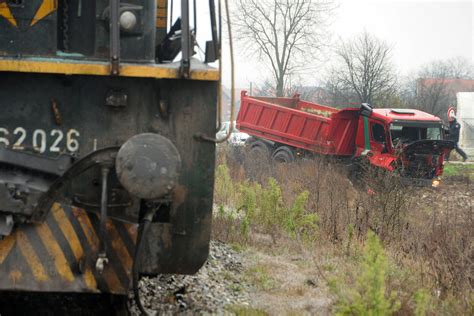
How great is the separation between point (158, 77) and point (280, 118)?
17029 millimetres

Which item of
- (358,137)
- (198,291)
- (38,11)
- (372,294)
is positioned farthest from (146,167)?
(358,137)

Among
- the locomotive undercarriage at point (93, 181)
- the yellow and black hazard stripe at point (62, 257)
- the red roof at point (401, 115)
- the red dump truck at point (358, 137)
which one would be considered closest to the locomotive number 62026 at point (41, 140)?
the locomotive undercarriage at point (93, 181)

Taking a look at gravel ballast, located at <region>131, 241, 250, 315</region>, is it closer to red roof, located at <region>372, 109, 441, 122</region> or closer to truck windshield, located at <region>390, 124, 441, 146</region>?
red roof, located at <region>372, 109, 441, 122</region>

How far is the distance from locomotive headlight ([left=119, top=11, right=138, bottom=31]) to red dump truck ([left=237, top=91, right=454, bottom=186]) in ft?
42.0

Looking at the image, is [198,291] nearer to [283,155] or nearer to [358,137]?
[358,137]

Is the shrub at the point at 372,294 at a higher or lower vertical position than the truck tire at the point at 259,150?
higher

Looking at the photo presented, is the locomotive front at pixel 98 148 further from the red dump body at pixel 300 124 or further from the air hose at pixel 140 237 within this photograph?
the red dump body at pixel 300 124

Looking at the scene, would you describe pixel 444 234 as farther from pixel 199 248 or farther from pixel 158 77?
pixel 158 77

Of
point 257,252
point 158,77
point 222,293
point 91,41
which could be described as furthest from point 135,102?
point 257,252

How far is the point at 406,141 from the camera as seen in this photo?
60.1 ft

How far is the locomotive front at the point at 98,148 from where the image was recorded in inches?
146

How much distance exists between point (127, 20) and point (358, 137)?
15.3 meters

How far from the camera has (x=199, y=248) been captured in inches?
170

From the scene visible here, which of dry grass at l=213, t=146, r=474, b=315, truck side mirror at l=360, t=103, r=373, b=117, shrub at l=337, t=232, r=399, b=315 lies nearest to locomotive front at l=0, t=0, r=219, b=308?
shrub at l=337, t=232, r=399, b=315
